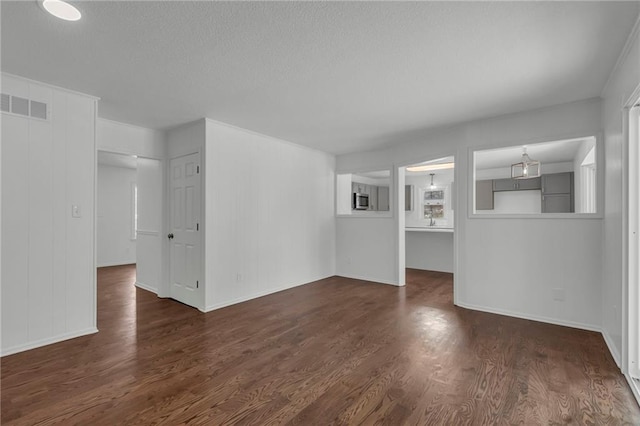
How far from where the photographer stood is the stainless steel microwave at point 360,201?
810 cm

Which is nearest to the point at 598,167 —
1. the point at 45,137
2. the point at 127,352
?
the point at 127,352

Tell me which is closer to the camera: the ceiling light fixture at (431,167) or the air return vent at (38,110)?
the air return vent at (38,110)

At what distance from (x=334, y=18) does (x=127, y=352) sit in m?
3.26

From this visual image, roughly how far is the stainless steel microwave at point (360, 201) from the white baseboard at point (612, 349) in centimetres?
548

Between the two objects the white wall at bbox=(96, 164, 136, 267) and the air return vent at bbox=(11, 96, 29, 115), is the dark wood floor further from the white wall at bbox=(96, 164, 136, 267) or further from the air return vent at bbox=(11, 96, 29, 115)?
the white wall at bbox=(96, 164, 136, 267)

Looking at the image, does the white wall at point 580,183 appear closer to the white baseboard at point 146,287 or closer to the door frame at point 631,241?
the door frame at point 631,241

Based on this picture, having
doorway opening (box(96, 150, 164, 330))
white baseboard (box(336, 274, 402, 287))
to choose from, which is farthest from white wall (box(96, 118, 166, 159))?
white baseboard (box(336, 274, 402, 287))

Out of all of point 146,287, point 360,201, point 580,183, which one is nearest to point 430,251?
point 360,201

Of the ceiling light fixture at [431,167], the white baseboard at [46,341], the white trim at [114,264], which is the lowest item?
the white trim at [114,264]

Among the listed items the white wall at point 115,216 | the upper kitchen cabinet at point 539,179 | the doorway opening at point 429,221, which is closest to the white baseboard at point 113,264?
the white wall at point 115,216

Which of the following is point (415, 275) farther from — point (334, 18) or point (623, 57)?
point (334, 18)

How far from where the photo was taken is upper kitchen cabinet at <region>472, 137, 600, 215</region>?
530 cm

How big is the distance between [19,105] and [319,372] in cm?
360

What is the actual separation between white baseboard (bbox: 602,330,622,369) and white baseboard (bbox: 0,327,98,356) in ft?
16.2
